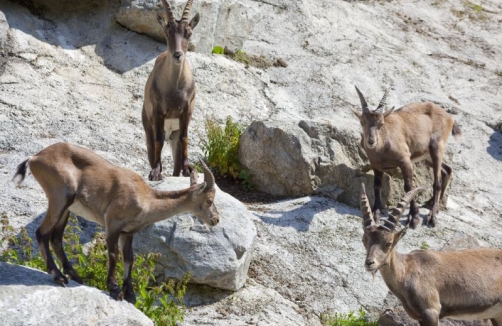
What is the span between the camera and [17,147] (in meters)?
10.8

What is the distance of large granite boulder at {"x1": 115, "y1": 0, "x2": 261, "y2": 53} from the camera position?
1373 centimetres

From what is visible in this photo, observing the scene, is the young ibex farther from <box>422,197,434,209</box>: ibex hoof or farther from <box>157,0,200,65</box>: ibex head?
<box>422,197,434,209</box>: ibex hoof

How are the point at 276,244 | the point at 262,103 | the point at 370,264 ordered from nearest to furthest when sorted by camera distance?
the point at 370,264 < the point at 276,244 < the point at 262,103

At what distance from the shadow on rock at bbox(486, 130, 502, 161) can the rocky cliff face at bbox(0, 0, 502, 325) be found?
0.03 metres

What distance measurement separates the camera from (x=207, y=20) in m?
14.4

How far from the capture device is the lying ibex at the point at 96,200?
7.68 m

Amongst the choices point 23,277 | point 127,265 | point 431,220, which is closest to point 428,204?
point 431,220

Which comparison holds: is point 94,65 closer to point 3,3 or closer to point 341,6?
point 3,3

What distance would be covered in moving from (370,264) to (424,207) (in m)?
4.50

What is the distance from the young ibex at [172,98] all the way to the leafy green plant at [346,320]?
2.67m

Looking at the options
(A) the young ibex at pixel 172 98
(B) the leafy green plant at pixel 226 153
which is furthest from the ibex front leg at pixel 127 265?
(B) the leafy green plant at pixel 226 153

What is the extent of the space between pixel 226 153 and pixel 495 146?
5.37 metres

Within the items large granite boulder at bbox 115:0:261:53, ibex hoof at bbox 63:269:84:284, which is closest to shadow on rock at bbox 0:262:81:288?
ibex hoof at bbox 63:269:84:284

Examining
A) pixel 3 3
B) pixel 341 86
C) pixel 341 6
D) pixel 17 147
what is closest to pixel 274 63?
pixel 341 86
